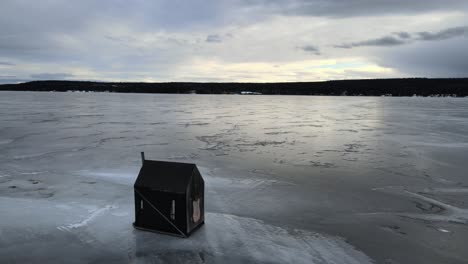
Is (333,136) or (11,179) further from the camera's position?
(333,136)

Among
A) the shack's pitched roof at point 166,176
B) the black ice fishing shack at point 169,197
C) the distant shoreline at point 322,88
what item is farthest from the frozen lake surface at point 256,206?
the distant shoreline at point 322,88

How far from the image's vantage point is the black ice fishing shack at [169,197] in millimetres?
3758

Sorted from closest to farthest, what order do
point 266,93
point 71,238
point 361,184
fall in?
point 71,238, point 361,184, point 266,93

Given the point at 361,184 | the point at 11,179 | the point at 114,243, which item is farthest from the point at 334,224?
the point at 11,179

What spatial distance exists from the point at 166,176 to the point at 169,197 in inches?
8.9

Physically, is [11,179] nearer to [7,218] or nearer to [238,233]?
[7,218]

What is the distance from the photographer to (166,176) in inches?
151

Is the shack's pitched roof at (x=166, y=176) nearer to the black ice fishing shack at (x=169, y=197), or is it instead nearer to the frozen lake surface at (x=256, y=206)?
the black ice fishing shack at (x=169, y=197)

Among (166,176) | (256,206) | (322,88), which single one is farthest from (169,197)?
(322,88)

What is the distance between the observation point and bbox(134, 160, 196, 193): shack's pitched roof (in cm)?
375

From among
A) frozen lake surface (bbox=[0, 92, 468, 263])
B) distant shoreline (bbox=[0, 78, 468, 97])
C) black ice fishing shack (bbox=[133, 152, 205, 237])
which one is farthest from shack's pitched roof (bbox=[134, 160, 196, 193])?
distant shoreline (bbox=[0, 78, 468, 97])

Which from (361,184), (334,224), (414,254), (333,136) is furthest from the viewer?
(333,136)

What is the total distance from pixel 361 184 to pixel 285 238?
2.92 metres

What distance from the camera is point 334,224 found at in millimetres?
4500
